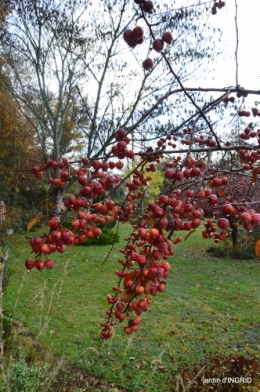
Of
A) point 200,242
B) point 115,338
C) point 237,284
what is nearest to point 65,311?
point 115,338

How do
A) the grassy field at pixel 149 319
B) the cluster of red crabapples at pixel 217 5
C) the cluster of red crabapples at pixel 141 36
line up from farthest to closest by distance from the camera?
the grassy field at pixel 149 319
the cluster of red crabapples at pixel 217 5
the cluster of red crabapples at pixel 141 36

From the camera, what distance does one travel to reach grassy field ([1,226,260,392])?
10.9 feet

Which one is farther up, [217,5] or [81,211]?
[217,5]

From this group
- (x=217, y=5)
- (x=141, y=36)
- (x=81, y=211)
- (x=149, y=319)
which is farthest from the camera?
(x=149, y=319)

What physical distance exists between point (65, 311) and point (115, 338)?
1140mm

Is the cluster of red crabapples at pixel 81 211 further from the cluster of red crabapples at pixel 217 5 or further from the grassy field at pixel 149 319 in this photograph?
the grassy field at pixel 149 319

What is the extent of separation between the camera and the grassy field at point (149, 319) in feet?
10.9

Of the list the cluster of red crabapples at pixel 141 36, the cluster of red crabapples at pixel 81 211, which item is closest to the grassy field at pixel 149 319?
the cluster of red crabapples at pixel 81 211

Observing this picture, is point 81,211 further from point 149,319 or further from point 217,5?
point 149,319

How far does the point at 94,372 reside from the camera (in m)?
3.32

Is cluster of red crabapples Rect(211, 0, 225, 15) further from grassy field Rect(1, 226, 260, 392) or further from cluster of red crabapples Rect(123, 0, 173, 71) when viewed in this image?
grassy field Rect(1, 226, 260, 392)

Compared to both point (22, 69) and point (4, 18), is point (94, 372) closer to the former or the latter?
point (4, 18)

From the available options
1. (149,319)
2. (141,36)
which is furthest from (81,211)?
(149,319)

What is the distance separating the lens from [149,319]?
4.65m
